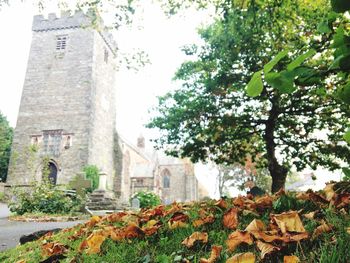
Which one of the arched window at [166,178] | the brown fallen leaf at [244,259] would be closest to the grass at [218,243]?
the brown fallen leaf at [244,259]

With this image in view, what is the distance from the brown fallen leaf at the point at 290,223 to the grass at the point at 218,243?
10 cm

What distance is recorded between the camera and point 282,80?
126 cm

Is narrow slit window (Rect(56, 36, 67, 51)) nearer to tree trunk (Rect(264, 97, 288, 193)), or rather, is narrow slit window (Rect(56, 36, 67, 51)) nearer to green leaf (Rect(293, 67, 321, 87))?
tree trunk (Rect(264, 97, 288, 193))

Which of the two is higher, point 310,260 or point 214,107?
point 214,107

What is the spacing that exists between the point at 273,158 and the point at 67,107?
21.3 m

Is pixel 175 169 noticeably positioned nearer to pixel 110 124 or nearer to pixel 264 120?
pixel 110 124

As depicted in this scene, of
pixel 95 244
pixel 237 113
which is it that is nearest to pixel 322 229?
pixel 95 244

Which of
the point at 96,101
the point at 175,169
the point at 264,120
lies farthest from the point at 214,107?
the point at 175,169

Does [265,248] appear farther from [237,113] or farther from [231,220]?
[237,113]

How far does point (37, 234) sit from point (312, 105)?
10105 millimetres

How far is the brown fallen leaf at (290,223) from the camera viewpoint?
6.20 feet

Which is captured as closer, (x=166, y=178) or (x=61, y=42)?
(x=61, y=42)

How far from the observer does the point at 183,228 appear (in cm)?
271

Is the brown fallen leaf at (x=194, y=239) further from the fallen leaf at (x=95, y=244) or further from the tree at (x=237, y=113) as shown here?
the tree at (x=237, y=113)
